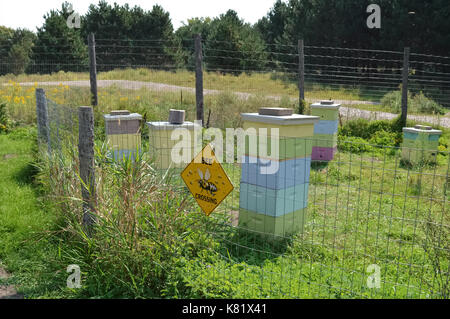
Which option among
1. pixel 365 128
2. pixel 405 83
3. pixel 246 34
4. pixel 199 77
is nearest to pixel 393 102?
pixel 405 83

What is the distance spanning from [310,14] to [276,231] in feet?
99.1

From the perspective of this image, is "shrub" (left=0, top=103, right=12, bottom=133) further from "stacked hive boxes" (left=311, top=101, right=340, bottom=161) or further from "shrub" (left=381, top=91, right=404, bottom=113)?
"shrub" (left=381, top=91, right=404, bottom=113)

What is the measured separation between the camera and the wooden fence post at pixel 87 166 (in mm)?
3664

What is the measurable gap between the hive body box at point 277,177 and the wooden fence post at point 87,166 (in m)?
1.46

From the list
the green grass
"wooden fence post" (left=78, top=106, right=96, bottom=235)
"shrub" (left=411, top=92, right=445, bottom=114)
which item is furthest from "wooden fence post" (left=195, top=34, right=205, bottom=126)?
"shrub" (left=411, top=92, right=445, bottom=114)

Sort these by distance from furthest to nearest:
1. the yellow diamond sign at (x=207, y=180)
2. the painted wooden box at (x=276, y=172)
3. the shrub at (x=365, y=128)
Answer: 1. the shrub at (x=365, y=128)
2. the painted wooden box at (x=276, y=172)
3. the yellow diamond sign at (x=207, y=180)

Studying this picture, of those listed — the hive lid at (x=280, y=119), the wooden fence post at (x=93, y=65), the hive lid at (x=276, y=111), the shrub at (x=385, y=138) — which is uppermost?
the wooden fence post at (x=93, y=65)

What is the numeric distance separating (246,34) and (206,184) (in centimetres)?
2742

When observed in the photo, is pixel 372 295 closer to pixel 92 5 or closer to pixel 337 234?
pixel 337 234

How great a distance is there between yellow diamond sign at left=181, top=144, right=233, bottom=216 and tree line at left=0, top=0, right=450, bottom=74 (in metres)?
10.2

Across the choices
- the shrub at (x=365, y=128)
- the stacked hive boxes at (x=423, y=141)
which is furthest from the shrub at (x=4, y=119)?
the stacked hive boxes at (x=423, y=141)

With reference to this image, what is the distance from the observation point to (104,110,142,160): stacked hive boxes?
215 inches
